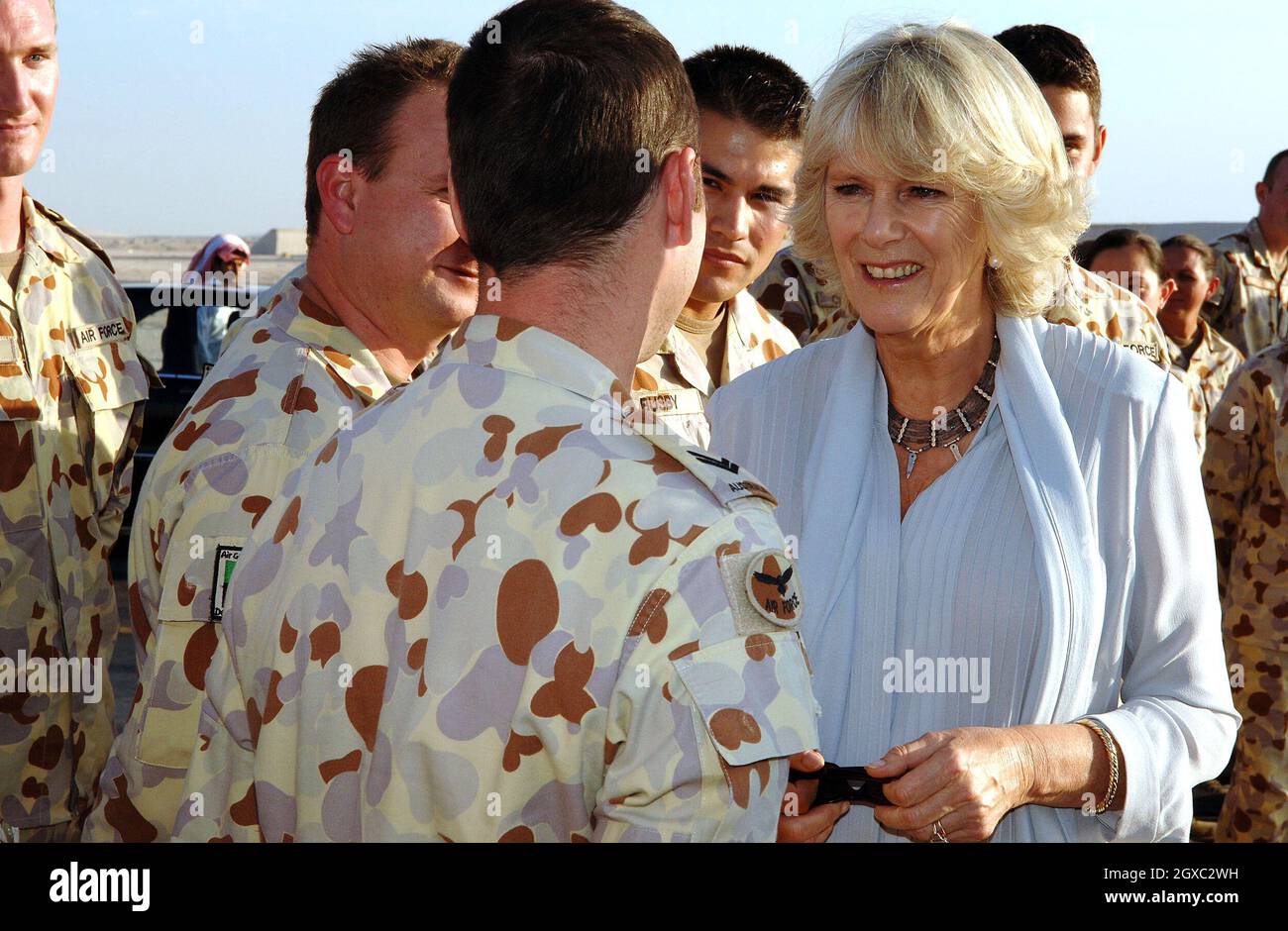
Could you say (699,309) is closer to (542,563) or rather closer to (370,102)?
(370,102)

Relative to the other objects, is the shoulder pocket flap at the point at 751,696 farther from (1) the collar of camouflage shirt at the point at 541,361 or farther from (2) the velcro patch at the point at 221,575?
(2) the velcro patch at the point at 221,575

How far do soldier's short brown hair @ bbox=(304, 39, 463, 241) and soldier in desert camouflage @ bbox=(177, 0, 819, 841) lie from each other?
1.00 metres

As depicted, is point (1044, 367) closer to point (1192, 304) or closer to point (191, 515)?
point (191, 515)

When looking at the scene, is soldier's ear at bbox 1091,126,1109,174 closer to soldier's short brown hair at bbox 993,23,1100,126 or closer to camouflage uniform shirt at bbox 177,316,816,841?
soldier's short brown hair at bbox 993,23,1100,126

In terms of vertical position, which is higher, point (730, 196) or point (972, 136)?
point (730, 196)

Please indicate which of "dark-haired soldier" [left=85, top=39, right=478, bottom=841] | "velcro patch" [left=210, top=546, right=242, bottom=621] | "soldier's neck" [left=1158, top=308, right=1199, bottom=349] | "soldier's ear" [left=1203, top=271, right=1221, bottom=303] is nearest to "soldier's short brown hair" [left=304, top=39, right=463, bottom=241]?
"dark-haired soldier" [left=85, top=39, right=478, bottom=841]

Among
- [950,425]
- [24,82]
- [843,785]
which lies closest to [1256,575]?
[950,425]

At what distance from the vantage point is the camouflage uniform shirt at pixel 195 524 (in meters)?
2.29

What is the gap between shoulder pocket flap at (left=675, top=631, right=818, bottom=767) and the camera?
1469 mm

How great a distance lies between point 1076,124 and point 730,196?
1.13 meters

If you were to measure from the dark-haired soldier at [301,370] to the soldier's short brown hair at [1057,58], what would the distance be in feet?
6.38

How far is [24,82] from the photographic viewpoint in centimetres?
A: 355
